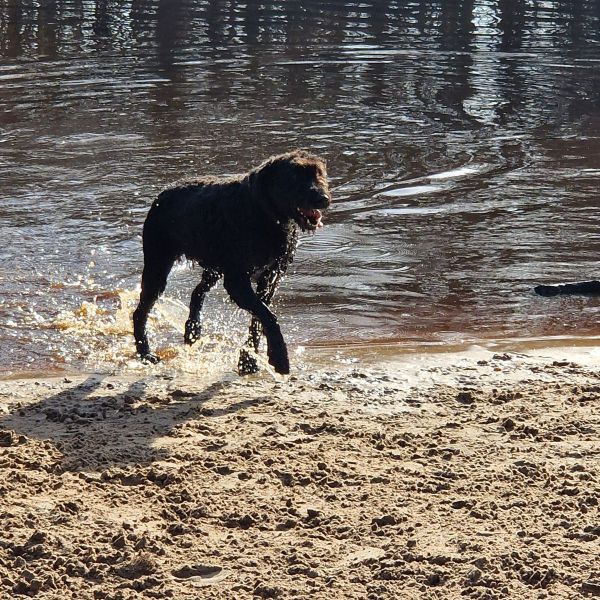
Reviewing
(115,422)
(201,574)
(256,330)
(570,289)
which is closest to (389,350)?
(256,330)

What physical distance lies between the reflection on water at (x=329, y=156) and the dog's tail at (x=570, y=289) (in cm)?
9

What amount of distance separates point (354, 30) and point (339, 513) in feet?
57.0

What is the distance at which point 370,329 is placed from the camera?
7.43 meters

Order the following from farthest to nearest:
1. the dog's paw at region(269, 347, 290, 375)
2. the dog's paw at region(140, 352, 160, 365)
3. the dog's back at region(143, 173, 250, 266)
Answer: the dog's paw at region(140, 352, 160, 365)
the dog's back at region(143, 173, 250, 266)
the dog's paw at region(269, 347, 290, 375)

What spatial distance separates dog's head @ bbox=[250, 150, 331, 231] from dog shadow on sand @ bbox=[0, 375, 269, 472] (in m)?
0.95

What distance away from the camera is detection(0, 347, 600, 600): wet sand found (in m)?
3.97

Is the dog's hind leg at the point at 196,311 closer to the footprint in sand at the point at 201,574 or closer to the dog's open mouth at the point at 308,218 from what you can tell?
the dog's open mouth at the point at 308,218

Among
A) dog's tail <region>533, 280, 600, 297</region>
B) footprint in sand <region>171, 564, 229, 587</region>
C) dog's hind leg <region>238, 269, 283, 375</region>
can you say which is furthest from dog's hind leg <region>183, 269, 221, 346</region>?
footprint in sand <region>171, 564, 229, 587</region>

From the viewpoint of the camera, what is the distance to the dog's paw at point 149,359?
22.1ft

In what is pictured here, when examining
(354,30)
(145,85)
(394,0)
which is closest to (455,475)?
(145,85)

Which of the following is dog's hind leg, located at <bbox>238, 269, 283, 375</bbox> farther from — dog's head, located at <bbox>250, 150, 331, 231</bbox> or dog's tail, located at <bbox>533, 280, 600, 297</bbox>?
dog's tail, located at <bbox>533, 280, 600, 297</bbox>

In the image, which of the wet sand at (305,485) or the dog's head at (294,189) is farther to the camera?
the dog's head at (294,189)

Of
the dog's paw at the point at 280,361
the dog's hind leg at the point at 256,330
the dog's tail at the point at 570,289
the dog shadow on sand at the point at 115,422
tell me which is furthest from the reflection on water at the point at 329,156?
the dog's paw at the point at 280,361

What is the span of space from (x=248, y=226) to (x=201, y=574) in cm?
260
